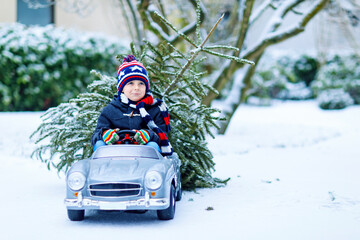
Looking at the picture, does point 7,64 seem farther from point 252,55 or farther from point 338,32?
point 338,32

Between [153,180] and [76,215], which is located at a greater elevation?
[153,180]

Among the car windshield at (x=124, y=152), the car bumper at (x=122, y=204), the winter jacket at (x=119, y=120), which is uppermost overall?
the winter jacket at (x=119, y=120)

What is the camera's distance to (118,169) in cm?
427

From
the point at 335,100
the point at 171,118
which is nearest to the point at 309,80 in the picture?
the point at 335,100

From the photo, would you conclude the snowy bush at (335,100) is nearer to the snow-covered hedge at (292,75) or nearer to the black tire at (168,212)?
the snow-covered hedge at (292,75)

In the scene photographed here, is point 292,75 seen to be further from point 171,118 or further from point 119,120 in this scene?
point 119,120

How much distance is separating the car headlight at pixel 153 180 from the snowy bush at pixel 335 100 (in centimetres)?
1450

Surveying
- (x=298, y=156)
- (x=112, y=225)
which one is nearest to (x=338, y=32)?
(x=298, y=156)

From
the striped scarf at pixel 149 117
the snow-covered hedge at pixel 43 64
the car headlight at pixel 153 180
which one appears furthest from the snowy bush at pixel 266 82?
the car headlight at pixel 153 180

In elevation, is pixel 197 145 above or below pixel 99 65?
below

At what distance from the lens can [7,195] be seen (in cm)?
551

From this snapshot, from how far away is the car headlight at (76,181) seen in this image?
4223 mm

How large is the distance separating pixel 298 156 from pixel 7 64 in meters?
6.49

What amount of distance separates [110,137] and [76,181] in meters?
0.61
